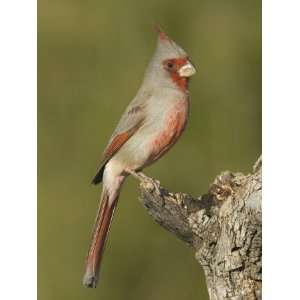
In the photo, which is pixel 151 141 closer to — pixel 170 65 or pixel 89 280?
pixel 170 65

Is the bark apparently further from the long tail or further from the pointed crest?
the pointed crest

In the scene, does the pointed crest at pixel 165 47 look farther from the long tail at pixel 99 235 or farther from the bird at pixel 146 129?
the long tail at pixel 99 235

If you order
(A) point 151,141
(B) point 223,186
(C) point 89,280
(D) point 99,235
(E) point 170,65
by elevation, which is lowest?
(C) point 89,280

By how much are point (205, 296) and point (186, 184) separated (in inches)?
16.8

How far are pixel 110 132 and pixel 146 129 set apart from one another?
133 millimetres

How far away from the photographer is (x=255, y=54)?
123 inches

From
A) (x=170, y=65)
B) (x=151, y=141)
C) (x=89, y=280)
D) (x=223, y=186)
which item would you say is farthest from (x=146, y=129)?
(x=89, y=280)

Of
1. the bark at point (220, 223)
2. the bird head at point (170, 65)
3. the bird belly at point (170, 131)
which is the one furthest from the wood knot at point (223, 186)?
the bird head at point (170, 65)

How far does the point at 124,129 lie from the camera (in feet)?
9.44

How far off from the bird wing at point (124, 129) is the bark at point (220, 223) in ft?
0.48

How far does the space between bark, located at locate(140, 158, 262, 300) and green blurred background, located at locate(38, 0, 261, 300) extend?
36 mm

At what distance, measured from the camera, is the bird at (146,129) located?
287 cm
